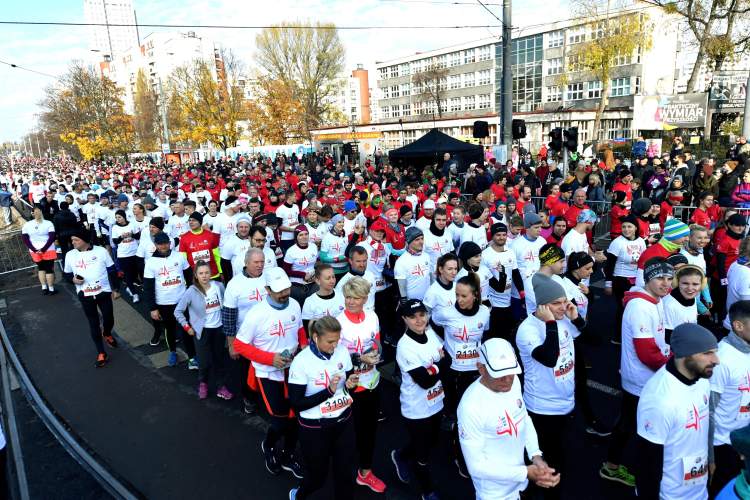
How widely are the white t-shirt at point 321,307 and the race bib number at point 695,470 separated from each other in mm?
2919

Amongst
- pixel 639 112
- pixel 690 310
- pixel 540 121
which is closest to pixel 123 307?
pixel 690 310

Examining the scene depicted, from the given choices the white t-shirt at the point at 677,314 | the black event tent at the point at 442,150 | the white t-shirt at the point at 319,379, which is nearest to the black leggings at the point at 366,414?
the white t-shirt at the point at 319,379

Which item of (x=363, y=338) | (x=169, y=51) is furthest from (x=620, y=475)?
(x=169, y=51)

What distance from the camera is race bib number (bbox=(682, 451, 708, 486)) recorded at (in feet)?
8.91

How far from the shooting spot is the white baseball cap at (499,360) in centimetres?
257

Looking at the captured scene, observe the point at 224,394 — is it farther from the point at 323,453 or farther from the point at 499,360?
the point at 499,360

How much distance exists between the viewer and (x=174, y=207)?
29.5ft

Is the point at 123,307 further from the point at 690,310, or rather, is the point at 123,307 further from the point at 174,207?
the point at 690,310

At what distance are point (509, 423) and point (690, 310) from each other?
244cm

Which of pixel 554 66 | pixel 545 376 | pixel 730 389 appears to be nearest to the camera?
pixel 730 389

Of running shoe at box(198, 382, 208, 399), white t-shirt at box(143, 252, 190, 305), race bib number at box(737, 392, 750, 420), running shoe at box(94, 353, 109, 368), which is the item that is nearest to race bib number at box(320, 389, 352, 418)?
race bib number at box(737, 392, 750, 420)

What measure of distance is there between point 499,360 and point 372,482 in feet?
7.06

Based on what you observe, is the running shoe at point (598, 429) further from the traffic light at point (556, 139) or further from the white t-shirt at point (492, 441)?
the traffic light at point (556, 139)

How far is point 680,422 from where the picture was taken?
2.68 meters
